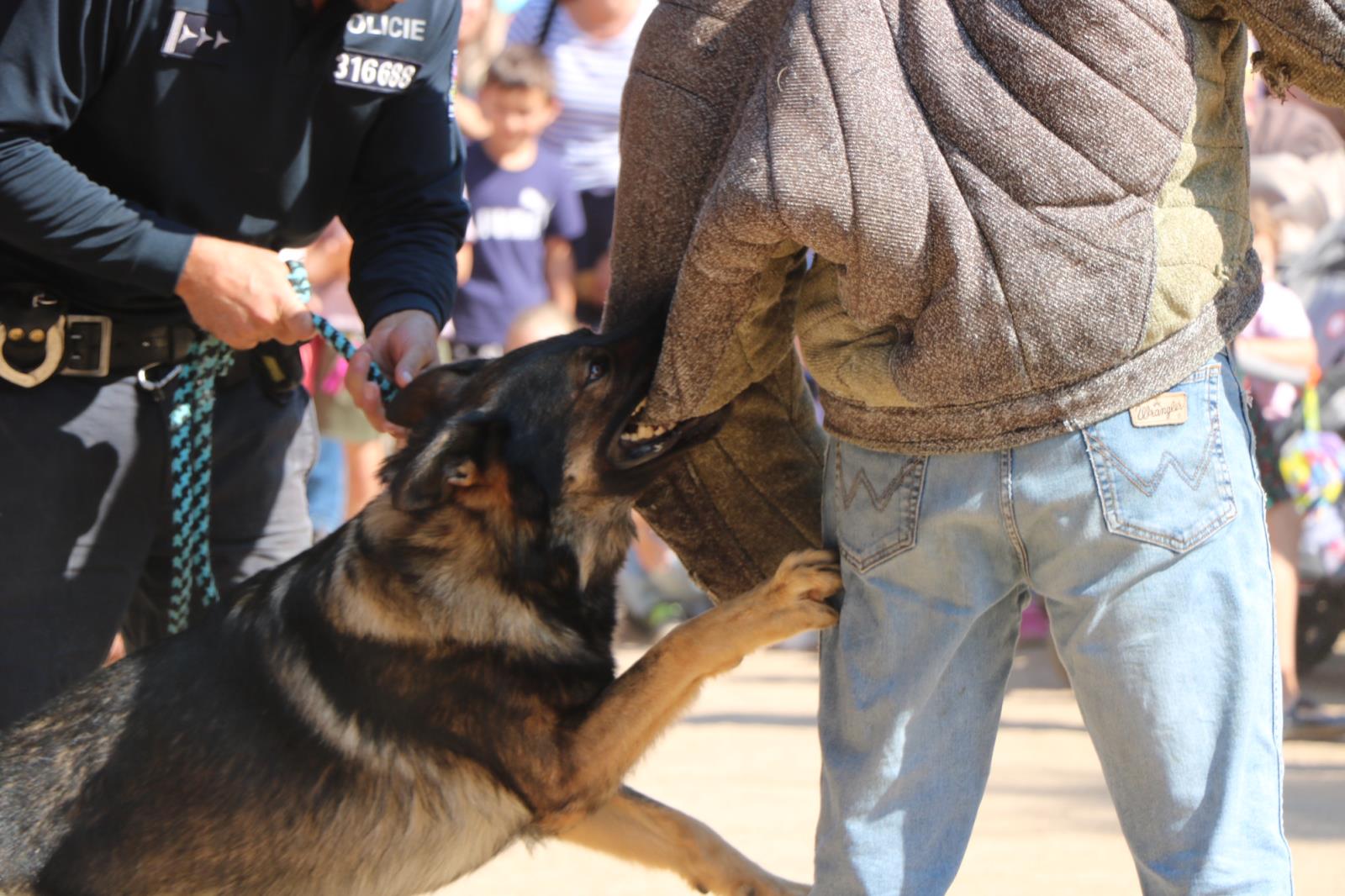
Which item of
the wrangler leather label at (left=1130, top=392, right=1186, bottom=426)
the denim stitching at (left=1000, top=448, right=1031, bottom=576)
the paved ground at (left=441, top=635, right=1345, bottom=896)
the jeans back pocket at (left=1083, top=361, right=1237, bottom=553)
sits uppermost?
the wrangler leather label at (left=1130, top=392, right=1186, bottom=426)

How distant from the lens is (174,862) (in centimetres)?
280

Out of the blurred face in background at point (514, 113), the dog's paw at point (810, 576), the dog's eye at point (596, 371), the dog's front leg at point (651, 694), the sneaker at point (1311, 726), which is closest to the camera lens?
the dog's paw at point (810, 576)

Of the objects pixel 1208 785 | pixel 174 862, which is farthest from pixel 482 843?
pixel 1208 785

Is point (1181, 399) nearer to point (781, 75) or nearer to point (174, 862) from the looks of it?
point (781, 75)

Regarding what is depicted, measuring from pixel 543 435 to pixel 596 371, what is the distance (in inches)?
7.0

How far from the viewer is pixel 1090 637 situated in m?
2.15

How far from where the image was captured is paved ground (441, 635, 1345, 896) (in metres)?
4.11

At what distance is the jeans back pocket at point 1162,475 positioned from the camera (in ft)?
6.75

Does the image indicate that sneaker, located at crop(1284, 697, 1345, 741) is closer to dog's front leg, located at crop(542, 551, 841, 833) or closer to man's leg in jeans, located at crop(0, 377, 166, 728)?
dog's front leg, located at crop(542, 551, 841, 833)

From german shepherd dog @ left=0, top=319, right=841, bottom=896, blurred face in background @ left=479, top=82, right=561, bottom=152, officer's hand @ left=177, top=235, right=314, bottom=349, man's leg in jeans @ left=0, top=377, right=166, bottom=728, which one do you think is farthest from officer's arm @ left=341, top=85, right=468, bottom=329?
blurred face in background @ left=479, top=82, right=561, bottom=152

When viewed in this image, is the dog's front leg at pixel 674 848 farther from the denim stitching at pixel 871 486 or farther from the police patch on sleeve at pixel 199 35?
the police patch on sleeve at pixel 199 35

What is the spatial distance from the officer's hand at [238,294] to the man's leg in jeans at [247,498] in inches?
16.2

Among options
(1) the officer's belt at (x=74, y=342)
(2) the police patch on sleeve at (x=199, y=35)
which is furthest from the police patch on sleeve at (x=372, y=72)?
(1) the officer's belt at (x=74, y=342)

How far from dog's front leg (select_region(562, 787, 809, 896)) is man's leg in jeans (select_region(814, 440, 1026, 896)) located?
0.97 metres
